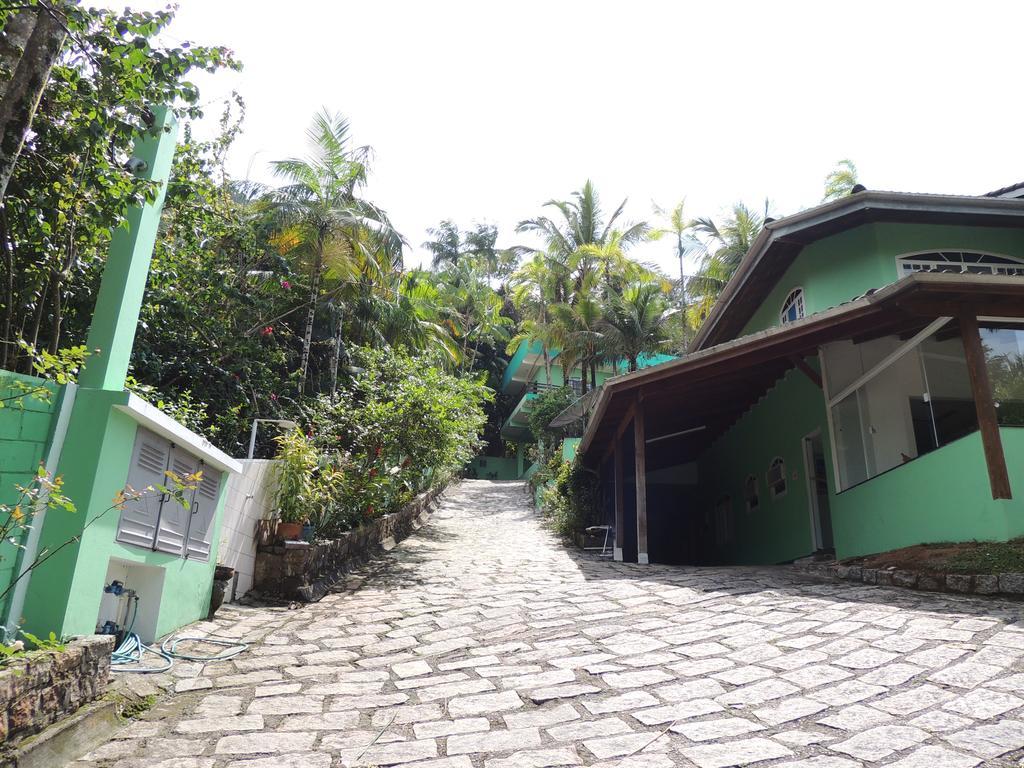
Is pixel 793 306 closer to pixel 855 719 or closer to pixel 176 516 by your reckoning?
pixel 855 719

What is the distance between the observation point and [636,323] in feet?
72.6

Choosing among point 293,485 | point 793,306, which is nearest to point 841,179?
point 793,306

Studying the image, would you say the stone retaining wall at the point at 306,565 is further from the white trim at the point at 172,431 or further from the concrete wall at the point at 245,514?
the white trim at the point at 172,431

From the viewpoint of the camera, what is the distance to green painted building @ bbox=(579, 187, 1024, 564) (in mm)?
7441

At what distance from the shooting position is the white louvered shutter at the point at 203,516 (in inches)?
235

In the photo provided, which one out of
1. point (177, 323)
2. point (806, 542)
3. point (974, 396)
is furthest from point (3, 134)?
point (806, 542)

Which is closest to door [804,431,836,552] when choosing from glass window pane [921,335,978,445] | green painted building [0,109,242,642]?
glass window pane [921,335,978,445]

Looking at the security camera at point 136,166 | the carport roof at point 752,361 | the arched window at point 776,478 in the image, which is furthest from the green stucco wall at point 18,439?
the arched window at point 776,478

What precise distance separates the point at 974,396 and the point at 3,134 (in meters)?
8.82

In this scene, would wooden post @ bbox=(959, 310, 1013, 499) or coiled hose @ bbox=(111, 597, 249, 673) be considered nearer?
coiled hose @ bbox=(111, 597, 249, 673)

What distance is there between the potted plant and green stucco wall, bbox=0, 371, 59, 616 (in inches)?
150

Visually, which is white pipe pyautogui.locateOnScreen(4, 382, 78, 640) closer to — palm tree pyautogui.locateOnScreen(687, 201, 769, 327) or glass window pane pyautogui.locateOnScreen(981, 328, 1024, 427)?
glass window pane pyautogui.locateOnScreen(981, 328, 1024, 427)

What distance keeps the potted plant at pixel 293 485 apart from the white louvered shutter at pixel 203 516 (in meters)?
1.58

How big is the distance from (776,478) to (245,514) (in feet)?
32.1
